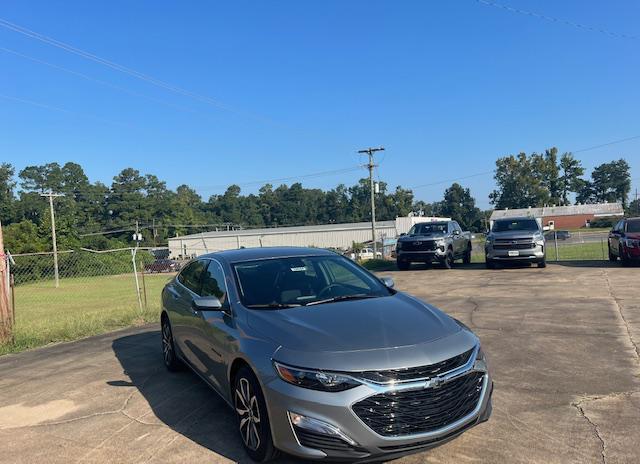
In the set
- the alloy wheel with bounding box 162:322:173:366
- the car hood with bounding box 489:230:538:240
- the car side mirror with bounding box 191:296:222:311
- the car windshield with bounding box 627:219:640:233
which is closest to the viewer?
the car side mirror with bounding box 191:296:222:311

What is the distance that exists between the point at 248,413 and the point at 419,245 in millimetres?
15882

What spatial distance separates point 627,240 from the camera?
1677 cm

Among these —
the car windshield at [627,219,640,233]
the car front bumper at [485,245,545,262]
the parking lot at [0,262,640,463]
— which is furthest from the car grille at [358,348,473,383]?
the car windshield at [627,219,640,233]

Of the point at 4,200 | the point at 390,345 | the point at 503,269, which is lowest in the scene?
the point at 503,269

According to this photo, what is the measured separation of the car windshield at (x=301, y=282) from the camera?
4.53 metres

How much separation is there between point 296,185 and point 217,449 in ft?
508

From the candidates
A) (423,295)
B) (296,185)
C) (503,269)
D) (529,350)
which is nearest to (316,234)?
(503,269)

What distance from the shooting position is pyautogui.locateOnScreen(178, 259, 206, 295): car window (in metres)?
5.80

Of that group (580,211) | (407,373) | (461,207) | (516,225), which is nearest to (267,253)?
(407,373)

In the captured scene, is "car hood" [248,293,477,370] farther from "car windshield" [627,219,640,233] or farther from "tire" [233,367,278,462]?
"car windshield" [627,219,640,233]

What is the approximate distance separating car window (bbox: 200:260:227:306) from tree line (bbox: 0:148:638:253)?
76.1 metres

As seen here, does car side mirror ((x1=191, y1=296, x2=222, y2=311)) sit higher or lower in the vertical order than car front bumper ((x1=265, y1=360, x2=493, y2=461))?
higher

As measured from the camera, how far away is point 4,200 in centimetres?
10244

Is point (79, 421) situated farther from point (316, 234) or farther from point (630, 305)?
point (316, 234)
